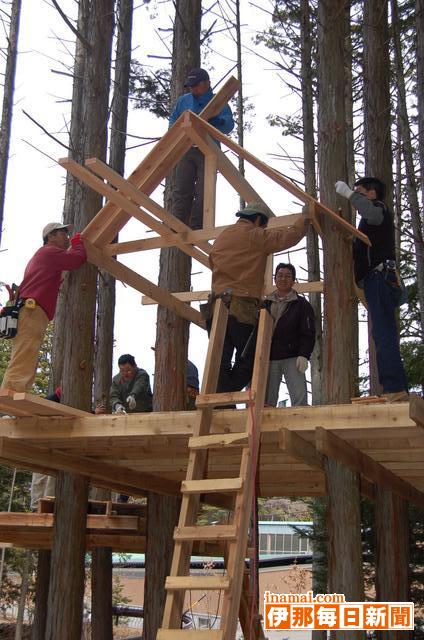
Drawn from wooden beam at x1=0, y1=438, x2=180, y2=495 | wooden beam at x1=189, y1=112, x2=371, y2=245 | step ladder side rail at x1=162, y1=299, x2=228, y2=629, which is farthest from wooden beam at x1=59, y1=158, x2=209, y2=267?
wooden beam at x1=0, y1=438, x2=180, y2=495

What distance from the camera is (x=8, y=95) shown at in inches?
797

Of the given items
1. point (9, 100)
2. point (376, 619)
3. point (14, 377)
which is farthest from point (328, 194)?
point (9, 100)

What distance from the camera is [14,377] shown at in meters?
7.02

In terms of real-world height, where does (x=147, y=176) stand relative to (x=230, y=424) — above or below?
above

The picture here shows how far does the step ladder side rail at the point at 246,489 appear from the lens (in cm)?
523

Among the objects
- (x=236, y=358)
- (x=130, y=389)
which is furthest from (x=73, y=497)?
(x=236, y=358)

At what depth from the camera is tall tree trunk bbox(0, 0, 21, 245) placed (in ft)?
62.7

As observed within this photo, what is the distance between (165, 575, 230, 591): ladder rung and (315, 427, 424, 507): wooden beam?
4.72 ft

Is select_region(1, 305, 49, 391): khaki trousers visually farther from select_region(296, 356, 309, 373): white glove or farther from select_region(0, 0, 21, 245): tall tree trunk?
select_region(0, 0, 21, 245): tall tree trunk

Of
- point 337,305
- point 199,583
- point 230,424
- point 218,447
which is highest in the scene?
point 337,305

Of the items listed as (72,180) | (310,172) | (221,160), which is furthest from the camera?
(310,172)

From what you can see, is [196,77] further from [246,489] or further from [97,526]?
[97,526]

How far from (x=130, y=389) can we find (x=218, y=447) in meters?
3.74

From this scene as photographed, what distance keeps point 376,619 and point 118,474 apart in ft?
10.3
